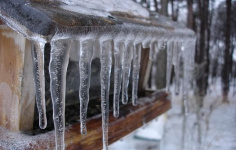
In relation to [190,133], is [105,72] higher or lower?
higher

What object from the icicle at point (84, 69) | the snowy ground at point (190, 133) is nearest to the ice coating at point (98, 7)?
the icicle at point (84, 69)

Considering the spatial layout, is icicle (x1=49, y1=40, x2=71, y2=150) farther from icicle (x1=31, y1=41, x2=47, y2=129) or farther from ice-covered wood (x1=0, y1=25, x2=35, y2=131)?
ice-covered wood (x1=0, y1=25, x2=35, y2=131)

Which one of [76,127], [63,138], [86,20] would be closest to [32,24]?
[86,20]

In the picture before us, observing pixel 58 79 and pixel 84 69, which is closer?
pixel 58 79

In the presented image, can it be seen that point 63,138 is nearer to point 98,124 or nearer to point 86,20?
point 98,124

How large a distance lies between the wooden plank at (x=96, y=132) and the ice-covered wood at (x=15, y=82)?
3.6 inches

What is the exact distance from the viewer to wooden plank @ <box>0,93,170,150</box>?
1.03 m

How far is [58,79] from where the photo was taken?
1036 millimetres

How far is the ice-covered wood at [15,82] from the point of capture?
1.12 m

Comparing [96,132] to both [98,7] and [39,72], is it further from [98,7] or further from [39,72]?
[98,7]

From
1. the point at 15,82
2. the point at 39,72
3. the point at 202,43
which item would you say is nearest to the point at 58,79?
the point at 39,72

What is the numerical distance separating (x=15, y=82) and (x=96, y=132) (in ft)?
1.79

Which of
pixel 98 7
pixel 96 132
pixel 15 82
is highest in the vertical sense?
pixel 98 7

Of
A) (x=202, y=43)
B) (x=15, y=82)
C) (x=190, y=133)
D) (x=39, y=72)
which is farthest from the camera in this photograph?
(x=202, y=43)
